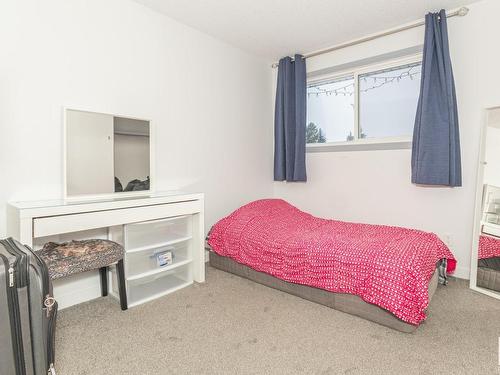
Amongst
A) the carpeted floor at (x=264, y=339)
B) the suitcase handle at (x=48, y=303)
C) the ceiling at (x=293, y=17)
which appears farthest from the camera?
the ceiling at (x=293, y=17)

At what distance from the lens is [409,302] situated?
1662 millimetres

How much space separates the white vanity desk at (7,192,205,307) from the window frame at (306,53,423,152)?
163cm

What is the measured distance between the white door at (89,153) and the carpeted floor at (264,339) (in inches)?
32.2

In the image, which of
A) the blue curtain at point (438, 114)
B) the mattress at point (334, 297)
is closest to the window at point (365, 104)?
the blue curtain at point (438, 114)

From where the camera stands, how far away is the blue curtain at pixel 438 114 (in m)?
2.39

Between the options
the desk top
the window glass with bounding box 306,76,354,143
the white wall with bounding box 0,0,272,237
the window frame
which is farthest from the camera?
the window glass with bounding box 306,76,354,143

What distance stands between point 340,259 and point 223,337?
0.87 meters

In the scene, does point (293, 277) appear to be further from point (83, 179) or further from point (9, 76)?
point (9, 76)

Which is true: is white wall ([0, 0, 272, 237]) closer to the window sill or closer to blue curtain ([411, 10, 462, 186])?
the window sill

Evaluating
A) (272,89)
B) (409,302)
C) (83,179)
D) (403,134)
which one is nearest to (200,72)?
(272,89)

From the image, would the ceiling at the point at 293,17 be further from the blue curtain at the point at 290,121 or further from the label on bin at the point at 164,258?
the label on bin at the point at 164,258

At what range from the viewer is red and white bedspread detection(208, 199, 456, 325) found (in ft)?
5.63

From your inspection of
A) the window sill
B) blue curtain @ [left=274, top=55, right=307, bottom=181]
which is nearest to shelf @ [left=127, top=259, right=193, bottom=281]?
blue curtain @ [left=274, top=55, right=307, bottom=181]

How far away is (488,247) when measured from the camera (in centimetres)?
226
